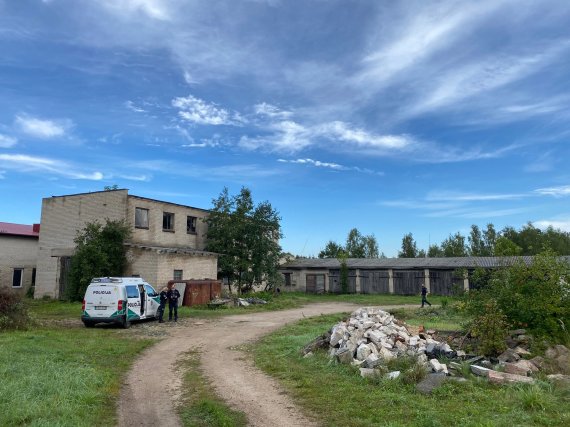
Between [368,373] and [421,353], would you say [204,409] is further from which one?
[421,353]

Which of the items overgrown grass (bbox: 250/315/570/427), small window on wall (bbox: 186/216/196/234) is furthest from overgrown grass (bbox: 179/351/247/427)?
small window on wall (bbox: 186/216/196/234)

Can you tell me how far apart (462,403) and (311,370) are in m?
3.67

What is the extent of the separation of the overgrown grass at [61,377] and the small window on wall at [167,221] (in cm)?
1883

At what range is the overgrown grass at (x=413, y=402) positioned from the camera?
6234mm

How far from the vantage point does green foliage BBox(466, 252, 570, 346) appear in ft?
38.4

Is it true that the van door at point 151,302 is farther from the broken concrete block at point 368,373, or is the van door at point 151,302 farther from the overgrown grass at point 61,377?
the broken concrete block at point 368,373

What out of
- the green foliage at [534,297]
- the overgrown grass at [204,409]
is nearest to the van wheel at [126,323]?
the overgrown grass at [204,409]

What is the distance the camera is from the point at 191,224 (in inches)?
1414

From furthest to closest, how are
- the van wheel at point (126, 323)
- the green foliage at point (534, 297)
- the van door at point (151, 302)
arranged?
the van door at point (151, 302) < the van wheel at point (126, 323) < the green foliage at point (534, 297)

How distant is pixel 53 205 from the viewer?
3347 centimetres

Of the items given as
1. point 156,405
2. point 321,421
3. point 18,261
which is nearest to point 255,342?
point 156,405

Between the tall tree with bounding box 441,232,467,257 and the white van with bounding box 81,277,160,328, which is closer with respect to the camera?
the white van with bounding box 81,277,160,328

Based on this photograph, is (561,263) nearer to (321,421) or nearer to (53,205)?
(321,421)

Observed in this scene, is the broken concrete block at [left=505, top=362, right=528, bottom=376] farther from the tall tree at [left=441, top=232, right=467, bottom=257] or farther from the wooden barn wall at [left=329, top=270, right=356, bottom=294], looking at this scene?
the tall tree at [left=441, top=232, right=467, bottom=257]
